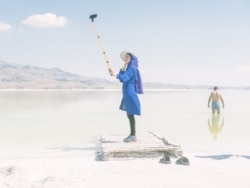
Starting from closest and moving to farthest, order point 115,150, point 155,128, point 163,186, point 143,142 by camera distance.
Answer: point 163,186, point 115,150, point 143,142, point 155,128

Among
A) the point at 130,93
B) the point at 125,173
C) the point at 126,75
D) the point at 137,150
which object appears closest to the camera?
the point at 125,173

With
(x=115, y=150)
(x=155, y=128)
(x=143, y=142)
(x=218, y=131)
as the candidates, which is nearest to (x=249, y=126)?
(x=218, y=131)

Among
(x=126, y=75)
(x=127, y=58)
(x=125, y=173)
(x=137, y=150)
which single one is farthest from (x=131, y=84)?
(x=125, y=173)

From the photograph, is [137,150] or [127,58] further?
[127,58]

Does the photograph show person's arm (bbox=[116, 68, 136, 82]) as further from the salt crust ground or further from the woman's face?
the salt crust ground

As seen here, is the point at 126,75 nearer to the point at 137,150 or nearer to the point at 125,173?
the point at 137,150

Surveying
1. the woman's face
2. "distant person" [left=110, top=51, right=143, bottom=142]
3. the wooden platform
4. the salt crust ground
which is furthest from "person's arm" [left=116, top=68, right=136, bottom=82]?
the salt crust ground

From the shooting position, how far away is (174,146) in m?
9.73

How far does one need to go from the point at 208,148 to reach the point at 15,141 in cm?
564

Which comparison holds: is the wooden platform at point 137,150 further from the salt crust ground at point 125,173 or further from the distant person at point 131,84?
the distant person at point 131,84

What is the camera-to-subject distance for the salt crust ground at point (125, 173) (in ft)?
22.2

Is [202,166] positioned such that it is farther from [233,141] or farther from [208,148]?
[233,141]

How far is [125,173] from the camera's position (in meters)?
7.61

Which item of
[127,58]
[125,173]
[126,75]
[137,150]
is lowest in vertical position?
[125,173]
